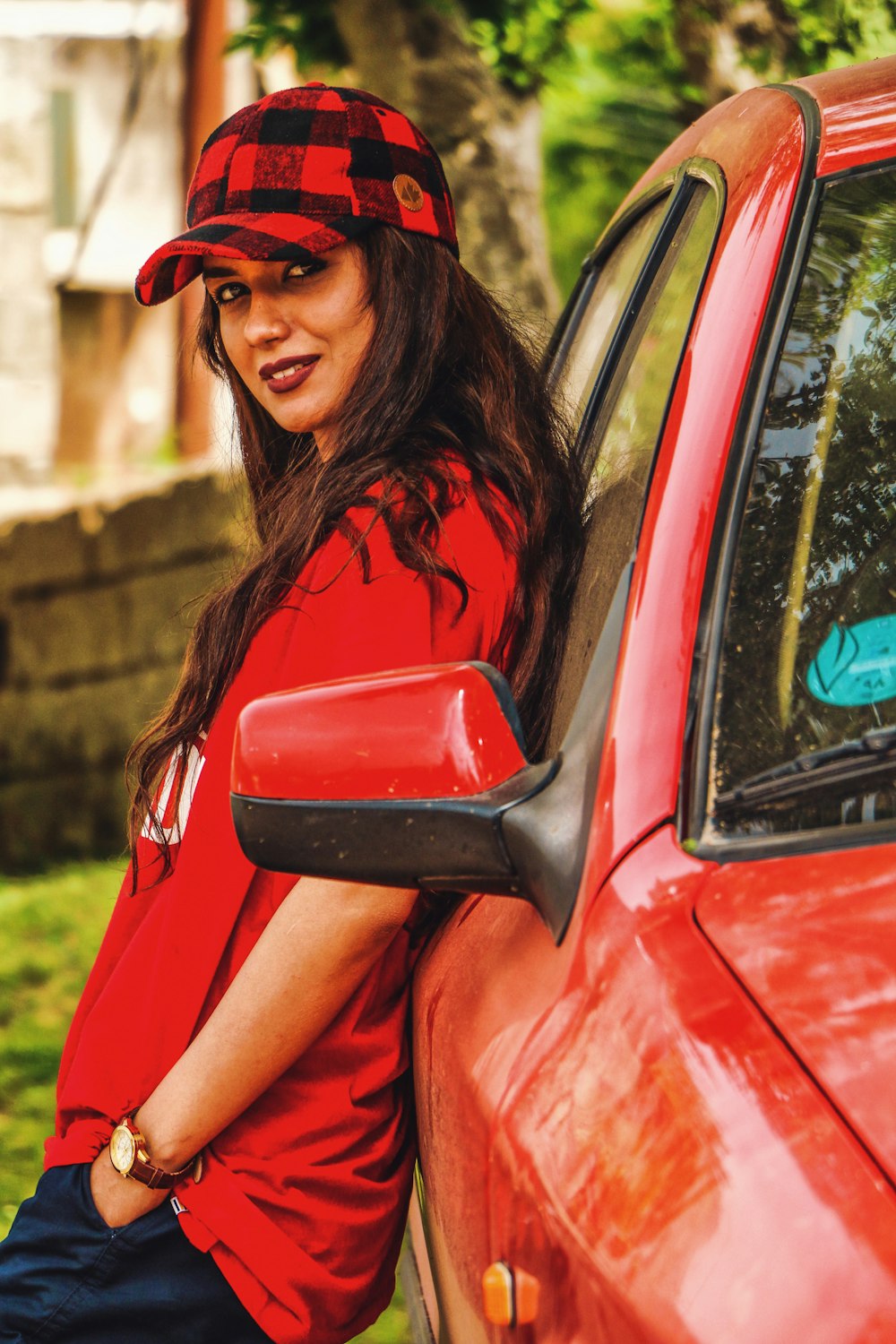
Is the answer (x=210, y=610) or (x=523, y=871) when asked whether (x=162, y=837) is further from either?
(x=523, y=871)

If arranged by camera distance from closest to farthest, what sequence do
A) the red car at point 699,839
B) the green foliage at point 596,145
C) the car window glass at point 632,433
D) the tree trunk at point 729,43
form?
the red car at point 699,839 → the car window glass at point 632,433 → the tree trunk at point 729,43 → the green foliage at point 596,145

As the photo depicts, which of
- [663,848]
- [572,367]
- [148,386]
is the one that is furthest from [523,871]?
[148,386]

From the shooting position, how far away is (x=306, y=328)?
199cm

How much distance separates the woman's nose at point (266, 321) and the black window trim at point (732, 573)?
67 cm

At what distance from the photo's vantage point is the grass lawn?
158 inches

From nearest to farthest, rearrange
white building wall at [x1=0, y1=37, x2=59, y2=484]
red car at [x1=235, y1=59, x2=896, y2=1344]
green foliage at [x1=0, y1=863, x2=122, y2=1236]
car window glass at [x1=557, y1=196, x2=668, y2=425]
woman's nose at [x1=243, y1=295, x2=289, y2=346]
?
red car at [x1=235, y1=59, x2=896, y2=1344] < woman's nose at [x1=243, y1=295, x2=289, y2=346] < car window glass at [x1=557, y1=196, x2=668, y2=425] < green foliage at [x1=0, y1=863, x2=122, y2=1236] < white building wall at [x1=0, y1=37, x2=59, y2=484]

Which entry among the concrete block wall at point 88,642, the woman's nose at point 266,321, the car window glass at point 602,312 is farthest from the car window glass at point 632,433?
the concrete block wall at point 88,642

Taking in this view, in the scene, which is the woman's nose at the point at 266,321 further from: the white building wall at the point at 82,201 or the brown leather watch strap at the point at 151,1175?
the white building wall at the point at 82,201

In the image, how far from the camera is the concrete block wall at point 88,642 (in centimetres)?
680

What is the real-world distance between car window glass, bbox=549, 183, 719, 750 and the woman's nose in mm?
445

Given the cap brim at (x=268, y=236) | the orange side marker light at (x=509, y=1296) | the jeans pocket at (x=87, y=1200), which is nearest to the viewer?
the orange side marker light at (x=509, y=1296)

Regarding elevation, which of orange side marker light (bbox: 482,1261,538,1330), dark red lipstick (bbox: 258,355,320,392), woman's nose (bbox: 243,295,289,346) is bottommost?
orange side marker light (bbox: 482,1261,538,1330)

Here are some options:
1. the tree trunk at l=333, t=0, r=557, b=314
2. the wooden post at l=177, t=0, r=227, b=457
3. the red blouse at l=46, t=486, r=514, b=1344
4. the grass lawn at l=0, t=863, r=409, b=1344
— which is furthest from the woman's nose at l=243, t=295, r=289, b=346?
the wooden post at l=177, t=0, r=227, b=457

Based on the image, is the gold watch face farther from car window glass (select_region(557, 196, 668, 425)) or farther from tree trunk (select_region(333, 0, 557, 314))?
tree trunk (select_region(333, 0, 557, 314))
